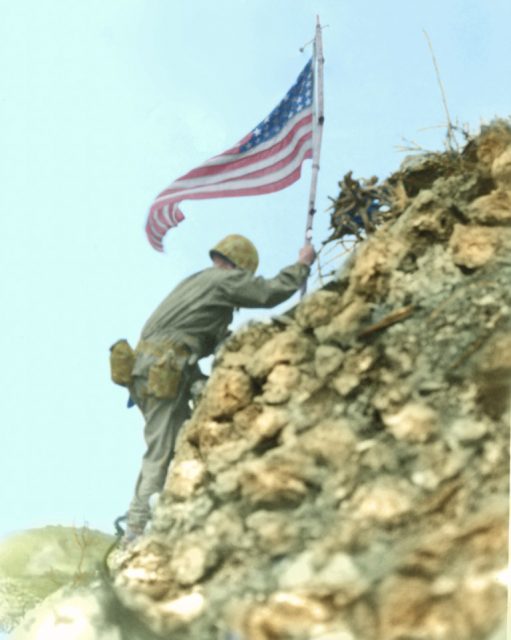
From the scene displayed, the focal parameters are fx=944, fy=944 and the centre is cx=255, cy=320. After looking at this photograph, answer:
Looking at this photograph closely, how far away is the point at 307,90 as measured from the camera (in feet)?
31.0

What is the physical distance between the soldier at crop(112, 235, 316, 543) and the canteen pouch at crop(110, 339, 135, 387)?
17 millimetres

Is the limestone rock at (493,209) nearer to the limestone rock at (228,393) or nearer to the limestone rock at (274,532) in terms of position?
the limestone rock at (228,393)

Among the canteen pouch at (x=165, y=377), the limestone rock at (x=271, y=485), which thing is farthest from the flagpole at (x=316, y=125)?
the limestone rock at (x=271, y=485)

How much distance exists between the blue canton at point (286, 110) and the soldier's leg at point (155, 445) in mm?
3098

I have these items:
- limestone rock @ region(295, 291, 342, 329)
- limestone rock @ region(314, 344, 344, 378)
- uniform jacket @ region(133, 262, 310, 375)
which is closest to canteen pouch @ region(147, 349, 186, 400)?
uniform jacket @ region(133, 262, 310, 375)

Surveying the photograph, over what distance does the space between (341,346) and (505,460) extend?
4.38ft

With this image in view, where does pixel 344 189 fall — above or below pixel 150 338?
above

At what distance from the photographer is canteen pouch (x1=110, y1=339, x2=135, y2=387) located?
7.18 m

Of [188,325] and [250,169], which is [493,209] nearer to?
[188,325]

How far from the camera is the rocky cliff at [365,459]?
3838 millimetres

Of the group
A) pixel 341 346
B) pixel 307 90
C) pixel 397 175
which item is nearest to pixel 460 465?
pixel 341 346

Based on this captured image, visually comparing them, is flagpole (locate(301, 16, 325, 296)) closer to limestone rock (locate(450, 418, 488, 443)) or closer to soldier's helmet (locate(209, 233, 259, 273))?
soldier's helmet (locate(209, 233, 259, 273))

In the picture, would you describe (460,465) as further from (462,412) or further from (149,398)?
(149,398)

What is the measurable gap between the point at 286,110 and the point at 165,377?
3716 millimetres
